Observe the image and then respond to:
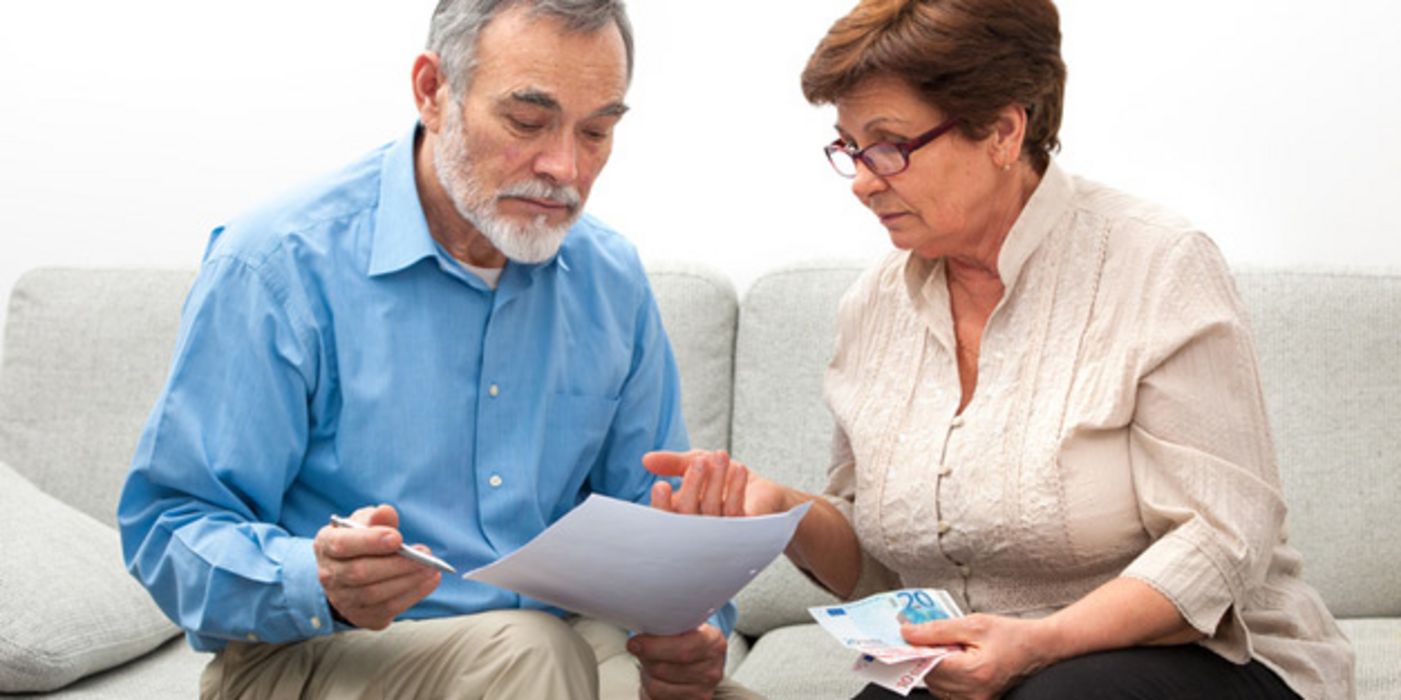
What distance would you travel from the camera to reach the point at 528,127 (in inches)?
74.0

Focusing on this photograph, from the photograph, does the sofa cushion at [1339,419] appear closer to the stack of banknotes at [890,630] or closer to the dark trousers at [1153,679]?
the dark trousers at [1153,679]

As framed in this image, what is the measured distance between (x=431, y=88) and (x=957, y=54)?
60 centimetres

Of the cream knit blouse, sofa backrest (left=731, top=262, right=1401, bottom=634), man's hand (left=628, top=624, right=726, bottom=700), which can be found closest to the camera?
the cream knit blouse

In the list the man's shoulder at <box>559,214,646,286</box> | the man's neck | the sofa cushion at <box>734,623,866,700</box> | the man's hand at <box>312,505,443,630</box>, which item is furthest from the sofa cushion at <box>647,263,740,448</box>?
the man's hand at <box>312,505,443,630</box>

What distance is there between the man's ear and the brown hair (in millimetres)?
421

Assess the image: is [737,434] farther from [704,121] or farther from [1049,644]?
[1049,644]

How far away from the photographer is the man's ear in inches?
76.3

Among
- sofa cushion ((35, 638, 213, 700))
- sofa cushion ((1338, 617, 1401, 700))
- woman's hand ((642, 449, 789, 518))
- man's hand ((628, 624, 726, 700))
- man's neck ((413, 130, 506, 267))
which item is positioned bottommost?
sofa cushion ((35, 638, 213, 700))

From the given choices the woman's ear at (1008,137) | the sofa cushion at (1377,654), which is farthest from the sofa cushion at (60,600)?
the sofa cushion at (1377,654)

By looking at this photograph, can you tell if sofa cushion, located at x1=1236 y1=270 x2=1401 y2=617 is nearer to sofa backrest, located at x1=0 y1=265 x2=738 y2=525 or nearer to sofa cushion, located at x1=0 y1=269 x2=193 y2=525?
sofa backrest, located at x1=0 y1=265 x2=738 y2=525

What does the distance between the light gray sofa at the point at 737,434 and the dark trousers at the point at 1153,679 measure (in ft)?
1.56

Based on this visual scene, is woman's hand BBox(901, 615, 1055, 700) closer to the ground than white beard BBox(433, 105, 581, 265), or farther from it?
closer to the ground

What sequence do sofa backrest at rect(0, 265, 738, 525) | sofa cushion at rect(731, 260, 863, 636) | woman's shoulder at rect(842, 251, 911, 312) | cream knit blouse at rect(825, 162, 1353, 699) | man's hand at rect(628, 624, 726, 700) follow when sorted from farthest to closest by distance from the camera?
sofa backrest at rect(0, 265, 738, 525) → sofa cushion at rect(731, 260, 863, 636) → woman's shoulder at rect(842, 251, 911, 312) → man's hand at rect(628, 624, 726, 700) → cream knit blouse at rect(825, 162, 1353, 699)

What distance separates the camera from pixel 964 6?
188 cm
